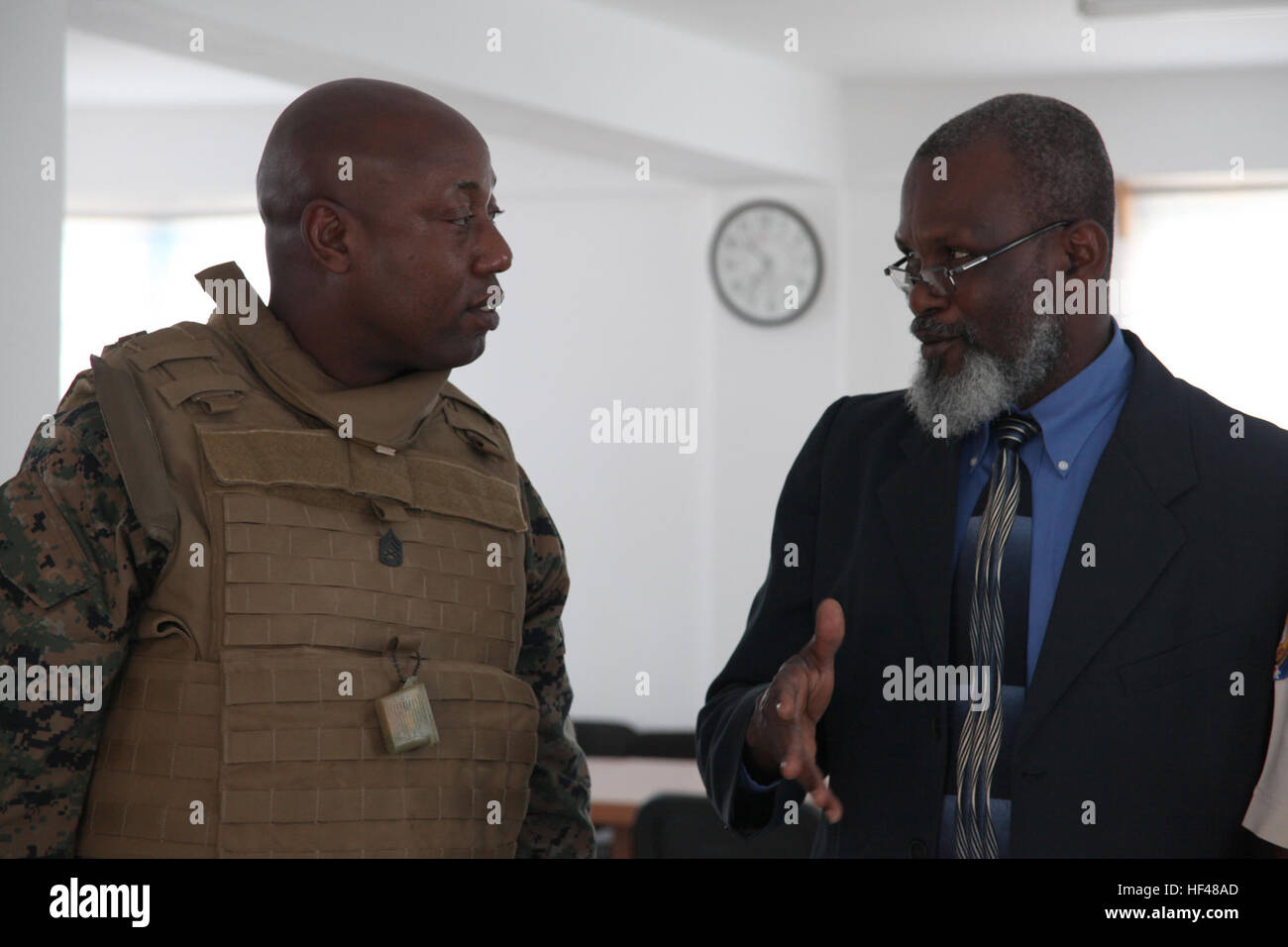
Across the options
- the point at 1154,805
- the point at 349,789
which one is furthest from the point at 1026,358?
the point at 349,789

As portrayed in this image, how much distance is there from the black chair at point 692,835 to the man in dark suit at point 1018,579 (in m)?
1.91

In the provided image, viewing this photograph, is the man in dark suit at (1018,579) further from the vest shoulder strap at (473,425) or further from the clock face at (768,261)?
the clock face at (768,261)

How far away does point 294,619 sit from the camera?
1497mm

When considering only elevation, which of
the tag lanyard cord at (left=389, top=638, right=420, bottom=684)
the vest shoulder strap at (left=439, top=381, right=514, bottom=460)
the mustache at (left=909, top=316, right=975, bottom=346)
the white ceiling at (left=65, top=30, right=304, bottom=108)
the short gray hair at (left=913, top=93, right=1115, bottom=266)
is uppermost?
the white ceiling at (left=65, top=30, right=304, bottom=108)

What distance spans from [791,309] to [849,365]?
377 millimetres

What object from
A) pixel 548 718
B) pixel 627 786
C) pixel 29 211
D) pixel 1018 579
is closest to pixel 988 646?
pixel 1018 579

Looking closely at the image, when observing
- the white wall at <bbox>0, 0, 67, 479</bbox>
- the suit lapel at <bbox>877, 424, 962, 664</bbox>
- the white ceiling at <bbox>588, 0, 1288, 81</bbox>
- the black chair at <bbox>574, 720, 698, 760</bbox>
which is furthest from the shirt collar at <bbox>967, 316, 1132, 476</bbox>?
the black chair at <bbox>574, 720, 698, 760</bbox>

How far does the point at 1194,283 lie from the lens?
615 cm

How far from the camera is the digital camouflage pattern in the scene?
1.37 metres

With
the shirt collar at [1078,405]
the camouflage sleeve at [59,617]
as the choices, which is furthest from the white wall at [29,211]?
the shirt collar at [1078,405]

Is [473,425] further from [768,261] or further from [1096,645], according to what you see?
[768,261]

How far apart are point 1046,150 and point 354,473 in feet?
3.02

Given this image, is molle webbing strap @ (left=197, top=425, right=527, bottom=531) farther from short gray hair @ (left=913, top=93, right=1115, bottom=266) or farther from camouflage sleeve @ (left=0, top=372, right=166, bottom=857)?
short gray hair @ (left=913, top=93, right=1115, bottom=266)

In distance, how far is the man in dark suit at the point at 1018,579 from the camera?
59.1 inches
